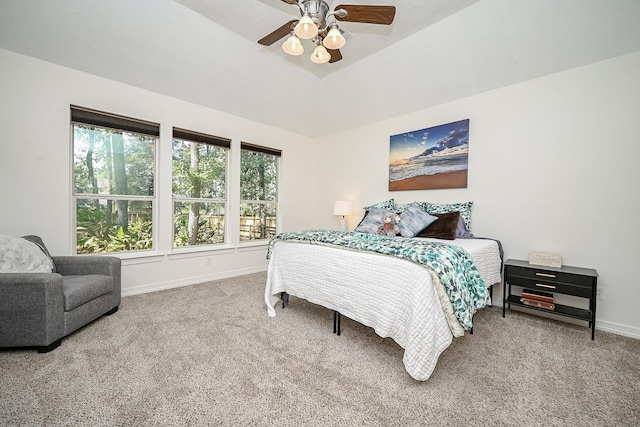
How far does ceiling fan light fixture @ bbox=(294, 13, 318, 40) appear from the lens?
67.7 inches

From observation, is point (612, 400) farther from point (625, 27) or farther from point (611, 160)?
point (625, 27)

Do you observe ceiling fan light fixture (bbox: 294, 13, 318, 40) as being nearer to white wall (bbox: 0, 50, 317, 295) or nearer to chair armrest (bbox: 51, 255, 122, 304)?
white wall (bbox: 0, 50, 317, 295)

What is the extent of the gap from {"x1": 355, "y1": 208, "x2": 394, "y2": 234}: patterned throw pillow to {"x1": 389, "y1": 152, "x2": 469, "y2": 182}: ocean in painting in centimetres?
71

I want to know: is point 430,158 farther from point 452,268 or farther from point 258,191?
point 258,191

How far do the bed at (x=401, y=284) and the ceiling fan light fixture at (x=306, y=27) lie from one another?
155 cm

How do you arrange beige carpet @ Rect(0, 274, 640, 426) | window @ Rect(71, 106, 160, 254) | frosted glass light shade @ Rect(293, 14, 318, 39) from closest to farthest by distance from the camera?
beige carpet @ Rect(0, 274, 640, 426) < frosted glass light shade @ Rect(293, 14, 318, 39) < window @ Rect(71, 106, 160, 254)

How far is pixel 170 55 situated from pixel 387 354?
12.0ft

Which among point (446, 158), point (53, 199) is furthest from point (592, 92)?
point (53, 199)

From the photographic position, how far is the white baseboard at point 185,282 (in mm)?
3148

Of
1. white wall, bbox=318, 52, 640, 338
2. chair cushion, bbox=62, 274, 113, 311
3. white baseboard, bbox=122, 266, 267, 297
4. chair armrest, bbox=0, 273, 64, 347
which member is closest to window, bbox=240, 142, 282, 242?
white baseboard, bbox=122, 266, 267, 297

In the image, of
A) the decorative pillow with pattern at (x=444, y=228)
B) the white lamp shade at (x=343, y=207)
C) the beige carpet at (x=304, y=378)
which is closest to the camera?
the beige carpet at (x=304, y=378)

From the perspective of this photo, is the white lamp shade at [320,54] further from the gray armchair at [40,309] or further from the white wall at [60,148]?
the gray armchair at [40,309]

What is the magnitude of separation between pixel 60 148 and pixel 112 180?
55 centimetres

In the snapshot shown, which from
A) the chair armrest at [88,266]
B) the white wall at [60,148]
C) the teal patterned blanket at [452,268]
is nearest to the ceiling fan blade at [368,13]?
the teal patterned blanket at [452,268]
